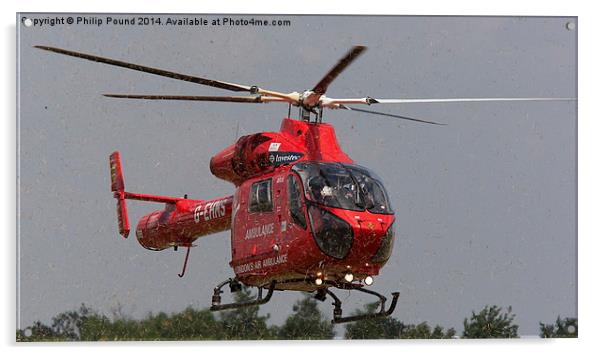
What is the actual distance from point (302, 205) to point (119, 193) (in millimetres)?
5272

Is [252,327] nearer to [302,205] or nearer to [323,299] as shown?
[323,299]

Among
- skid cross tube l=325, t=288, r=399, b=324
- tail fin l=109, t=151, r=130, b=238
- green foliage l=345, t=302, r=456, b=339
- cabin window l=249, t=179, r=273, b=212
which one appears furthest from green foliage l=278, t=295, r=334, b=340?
tail fin l=109, t=151, r=130, b=238

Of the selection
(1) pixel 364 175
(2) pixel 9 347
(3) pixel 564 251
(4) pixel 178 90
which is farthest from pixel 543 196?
(2) pixel 9 347

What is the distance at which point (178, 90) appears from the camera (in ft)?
87.5

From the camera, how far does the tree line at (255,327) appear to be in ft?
81.1

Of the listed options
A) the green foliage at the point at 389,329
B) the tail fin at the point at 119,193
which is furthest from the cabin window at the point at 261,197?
the tail fin at the point at 119,193

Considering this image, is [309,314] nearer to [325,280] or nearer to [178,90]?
[325,280]

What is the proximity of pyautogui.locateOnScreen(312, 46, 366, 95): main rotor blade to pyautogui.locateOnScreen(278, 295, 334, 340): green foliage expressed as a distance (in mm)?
3183

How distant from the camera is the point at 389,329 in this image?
25875 mm

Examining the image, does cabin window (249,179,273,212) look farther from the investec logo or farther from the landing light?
the landing light

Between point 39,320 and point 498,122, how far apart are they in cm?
702

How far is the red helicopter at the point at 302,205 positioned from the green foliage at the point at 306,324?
0.63 meters

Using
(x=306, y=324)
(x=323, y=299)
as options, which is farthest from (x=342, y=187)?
(x=306, y=324)

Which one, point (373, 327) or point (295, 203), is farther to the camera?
point (373, 327)
